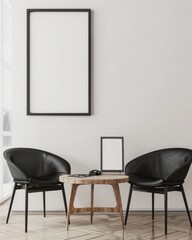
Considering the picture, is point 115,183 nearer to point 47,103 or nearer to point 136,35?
point 47,103

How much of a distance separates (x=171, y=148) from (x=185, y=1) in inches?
69.0

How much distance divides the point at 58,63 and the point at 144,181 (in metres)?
1.73

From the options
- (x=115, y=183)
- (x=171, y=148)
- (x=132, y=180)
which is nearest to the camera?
(x=115, y=183)

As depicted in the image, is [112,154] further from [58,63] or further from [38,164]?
[58,63]

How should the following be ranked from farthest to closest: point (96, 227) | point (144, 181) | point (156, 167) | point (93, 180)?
point (156, 167) < point (144, 181) < point (96, 227) < point (93, 180)

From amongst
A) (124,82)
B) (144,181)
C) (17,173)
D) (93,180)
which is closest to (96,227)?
(93,180)

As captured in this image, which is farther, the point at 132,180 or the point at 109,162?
the point at 109,162

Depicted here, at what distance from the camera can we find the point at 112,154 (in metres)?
4.64

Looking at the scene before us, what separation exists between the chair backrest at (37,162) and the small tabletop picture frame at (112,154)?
1.40 feet

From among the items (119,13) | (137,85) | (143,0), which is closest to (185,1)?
(143,0)

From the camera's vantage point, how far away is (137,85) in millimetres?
4871

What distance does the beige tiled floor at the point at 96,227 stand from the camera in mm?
3738

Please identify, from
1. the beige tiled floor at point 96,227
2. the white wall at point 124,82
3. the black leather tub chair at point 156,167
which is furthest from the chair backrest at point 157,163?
the beige tiled floor at point 96,227

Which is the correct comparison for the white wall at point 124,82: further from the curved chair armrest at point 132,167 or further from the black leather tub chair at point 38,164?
the curved chair armrest at point 132,167
